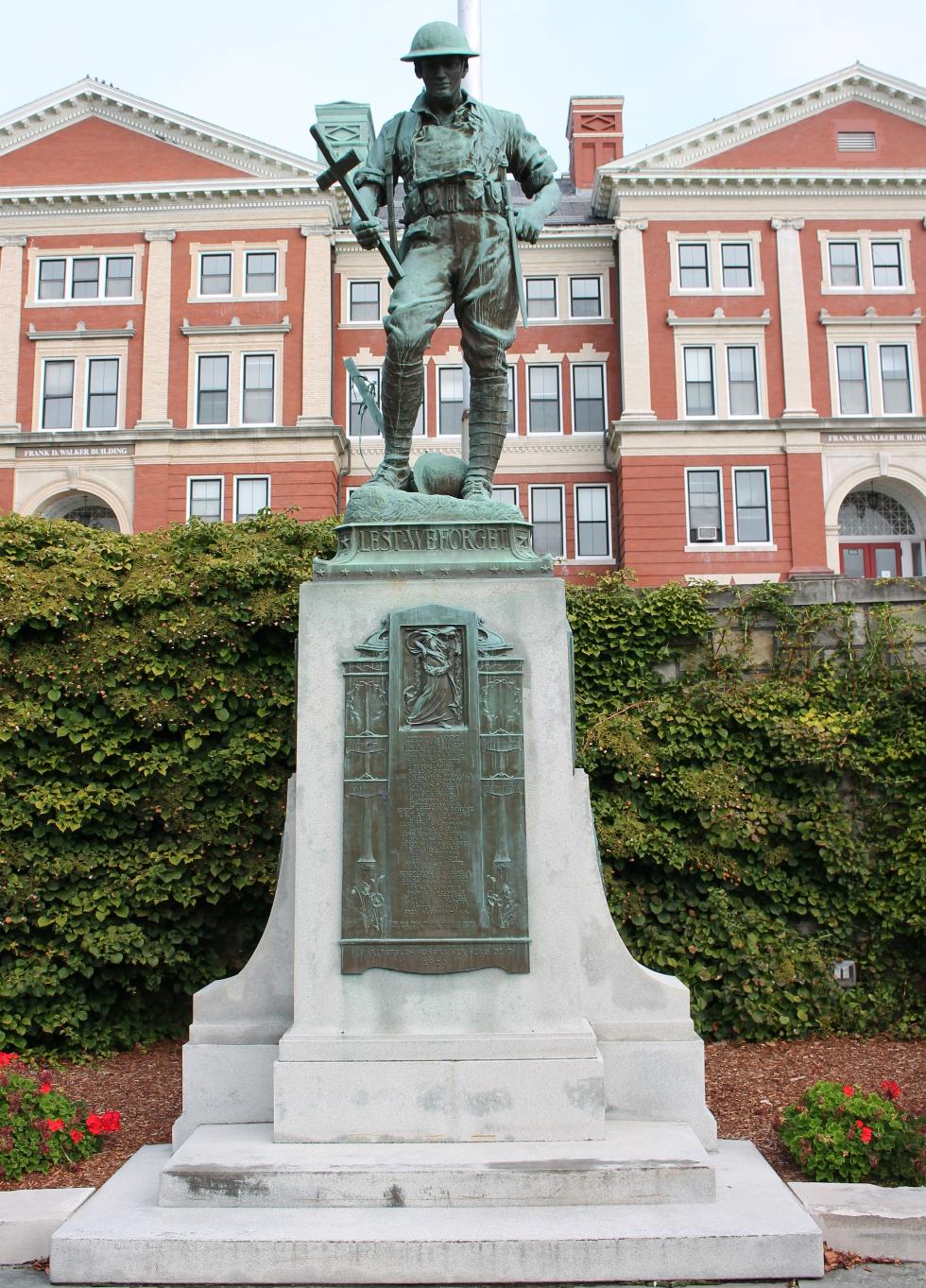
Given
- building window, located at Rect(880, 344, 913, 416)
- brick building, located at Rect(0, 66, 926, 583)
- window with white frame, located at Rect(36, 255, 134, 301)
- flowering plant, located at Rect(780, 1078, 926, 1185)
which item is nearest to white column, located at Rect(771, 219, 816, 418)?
brick building, located at Rect(0, 66, 926, 583)

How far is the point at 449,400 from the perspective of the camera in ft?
120

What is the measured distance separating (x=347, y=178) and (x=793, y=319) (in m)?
31.7

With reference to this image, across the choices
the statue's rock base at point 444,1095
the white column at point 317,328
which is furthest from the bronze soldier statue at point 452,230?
the white column at point 317,328

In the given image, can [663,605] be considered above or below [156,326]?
below

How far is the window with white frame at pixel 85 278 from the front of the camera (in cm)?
3581

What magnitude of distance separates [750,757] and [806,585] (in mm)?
1887

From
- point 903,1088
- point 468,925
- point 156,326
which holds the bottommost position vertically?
Result: point 903,1088

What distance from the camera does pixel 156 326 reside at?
35.4 metres

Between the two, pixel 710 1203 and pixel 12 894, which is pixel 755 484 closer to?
pixel 12 894

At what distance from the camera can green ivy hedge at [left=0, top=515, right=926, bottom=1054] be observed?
31.3 ft

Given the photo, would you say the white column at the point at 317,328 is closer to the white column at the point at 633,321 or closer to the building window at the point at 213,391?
the building window at the point at 213,391

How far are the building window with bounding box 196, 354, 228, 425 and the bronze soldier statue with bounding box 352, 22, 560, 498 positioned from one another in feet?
98.5

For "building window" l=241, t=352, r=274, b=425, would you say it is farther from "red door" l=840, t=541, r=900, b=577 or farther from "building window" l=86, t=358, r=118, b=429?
"red door" l=840, t=541, r=900, b=577

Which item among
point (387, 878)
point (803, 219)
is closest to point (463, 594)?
point (387, 878)
